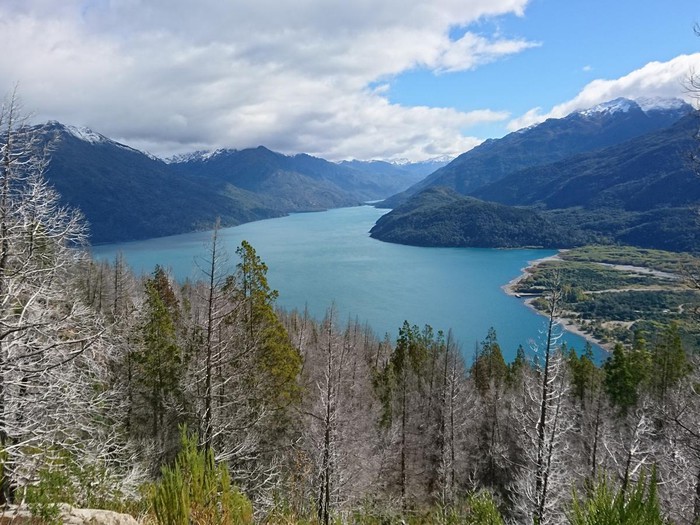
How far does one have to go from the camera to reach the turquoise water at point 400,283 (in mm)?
80000

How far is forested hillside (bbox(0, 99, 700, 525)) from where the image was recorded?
5.75 meters

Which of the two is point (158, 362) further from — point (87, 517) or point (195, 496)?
point (195, 496)

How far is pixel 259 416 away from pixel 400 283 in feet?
316

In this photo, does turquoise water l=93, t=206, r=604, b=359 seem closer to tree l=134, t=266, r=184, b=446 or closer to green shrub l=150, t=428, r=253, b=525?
tree l=134, t=266, r=184, b=446

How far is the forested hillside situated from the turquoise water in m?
21.6

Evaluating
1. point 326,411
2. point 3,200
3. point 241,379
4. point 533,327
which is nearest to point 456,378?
point 326,411

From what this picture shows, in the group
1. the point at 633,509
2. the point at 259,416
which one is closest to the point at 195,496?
the point at 633,509

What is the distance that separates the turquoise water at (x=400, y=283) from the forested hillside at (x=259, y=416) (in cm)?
2165

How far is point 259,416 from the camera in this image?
14.8m

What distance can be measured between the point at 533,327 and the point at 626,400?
170ft

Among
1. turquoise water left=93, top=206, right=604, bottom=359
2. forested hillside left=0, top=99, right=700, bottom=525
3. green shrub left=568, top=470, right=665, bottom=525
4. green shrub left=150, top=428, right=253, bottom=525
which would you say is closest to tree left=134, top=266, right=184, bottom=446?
forested hillside left=0, top=99, right=700, bottom=525

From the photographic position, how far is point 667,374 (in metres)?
29.9

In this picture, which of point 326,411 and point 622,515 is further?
point 326,411

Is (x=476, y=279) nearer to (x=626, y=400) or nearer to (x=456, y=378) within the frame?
(x=626, y=400)
